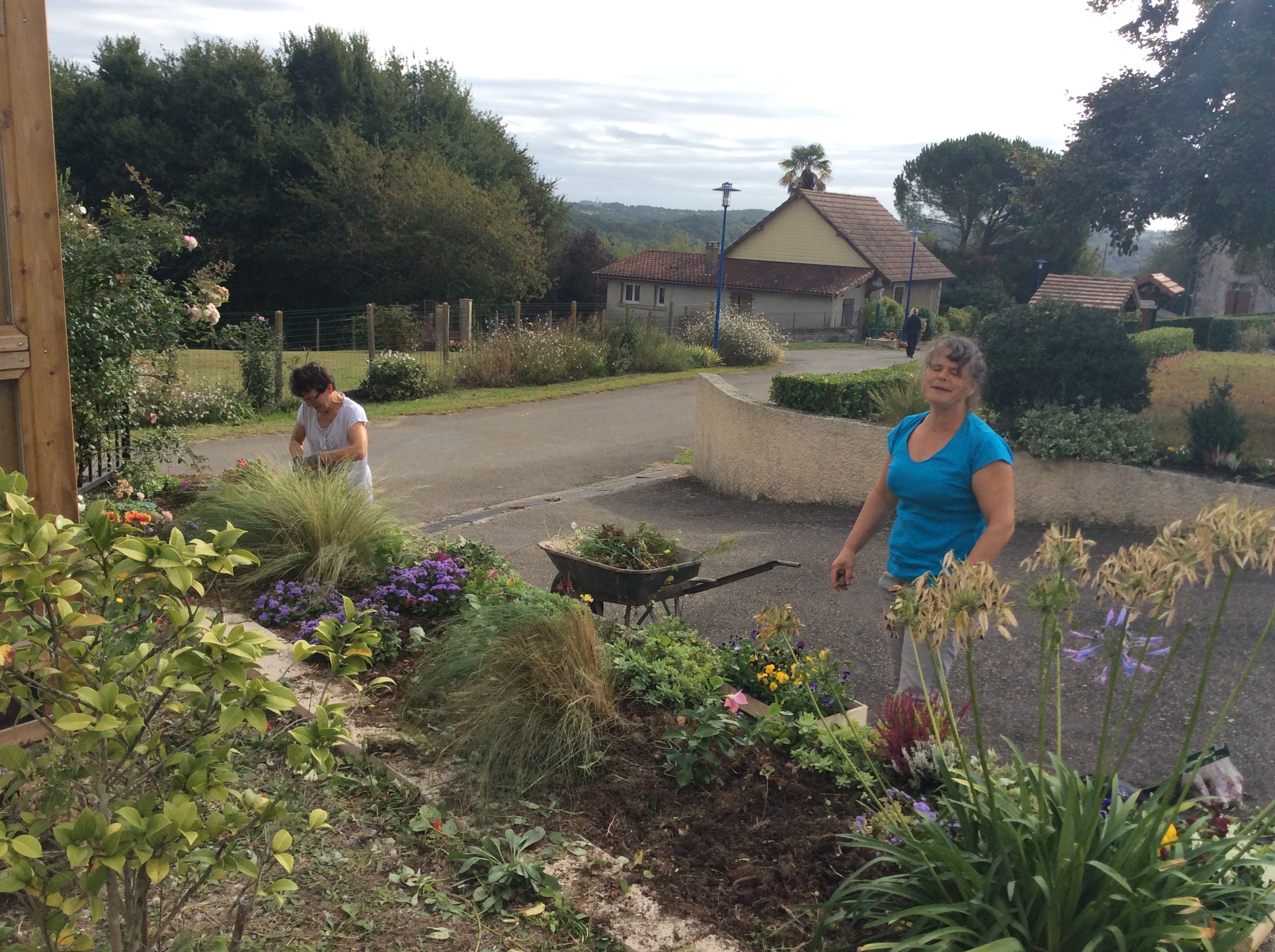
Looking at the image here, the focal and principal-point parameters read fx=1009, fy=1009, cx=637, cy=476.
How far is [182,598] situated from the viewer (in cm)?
226

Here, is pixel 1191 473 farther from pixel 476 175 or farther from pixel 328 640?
pixel 476 175

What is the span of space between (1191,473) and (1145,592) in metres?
7.60

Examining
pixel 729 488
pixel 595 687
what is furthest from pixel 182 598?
pixel 729 488

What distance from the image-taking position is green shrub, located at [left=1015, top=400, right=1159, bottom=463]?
8.95 m

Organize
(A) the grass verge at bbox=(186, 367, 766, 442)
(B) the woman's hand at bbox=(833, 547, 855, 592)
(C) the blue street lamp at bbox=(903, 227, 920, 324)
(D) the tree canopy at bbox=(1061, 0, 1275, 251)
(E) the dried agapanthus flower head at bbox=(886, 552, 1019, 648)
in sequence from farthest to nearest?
(C) the blue street lamp at bbox=(903, 227, 920, 324)
(A) the grass verge at bbox=(186, 367, 766, 442)
(D) the tree canopy at bbox=(1061, 0, 1275, 251)
(B) the woman's hand at bbox=(833, 547, 855, 592)
(E) the dried agapanthus flower head at bbox=(886, 552, 1019, 648)

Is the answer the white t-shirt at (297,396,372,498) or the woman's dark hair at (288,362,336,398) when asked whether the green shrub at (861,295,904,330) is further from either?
the woman's dark hair at (288,362,336,398)

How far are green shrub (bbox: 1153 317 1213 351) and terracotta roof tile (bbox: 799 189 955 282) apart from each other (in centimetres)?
1669

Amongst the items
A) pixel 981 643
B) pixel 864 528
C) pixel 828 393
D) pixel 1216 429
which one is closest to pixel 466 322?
pixel 828 393

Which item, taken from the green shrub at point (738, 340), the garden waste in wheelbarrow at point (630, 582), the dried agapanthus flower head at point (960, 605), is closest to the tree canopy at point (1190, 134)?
the garden waste in wheelbarrow at point (630, 582)

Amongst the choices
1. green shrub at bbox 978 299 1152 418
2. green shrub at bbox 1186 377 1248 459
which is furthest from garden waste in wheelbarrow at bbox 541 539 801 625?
green shrub at bbox 1186 377 1248 459

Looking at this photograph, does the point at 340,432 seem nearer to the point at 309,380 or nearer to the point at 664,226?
the point at 309,380

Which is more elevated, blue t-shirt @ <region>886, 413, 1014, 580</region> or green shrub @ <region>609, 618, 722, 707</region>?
blue t-shirt @ <region>886, 413, 1014, 580</region>

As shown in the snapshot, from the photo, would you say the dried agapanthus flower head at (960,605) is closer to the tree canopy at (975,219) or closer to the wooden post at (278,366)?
the wooden post at (278,366)

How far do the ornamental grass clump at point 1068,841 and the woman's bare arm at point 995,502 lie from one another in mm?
1035
